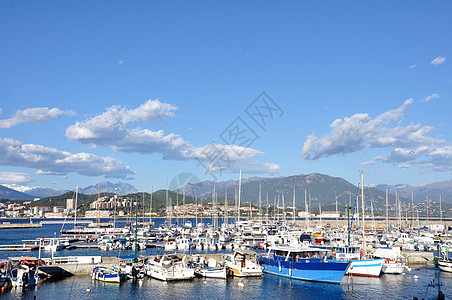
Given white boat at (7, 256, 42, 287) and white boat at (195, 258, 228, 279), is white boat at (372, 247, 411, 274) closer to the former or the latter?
white boat at (195, 258, 228, 279)

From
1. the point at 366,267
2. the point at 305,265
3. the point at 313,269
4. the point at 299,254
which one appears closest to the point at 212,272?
the point at 299,254

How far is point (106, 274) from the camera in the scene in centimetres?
4100

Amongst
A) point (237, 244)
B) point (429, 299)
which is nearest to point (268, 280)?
point (429, 299)

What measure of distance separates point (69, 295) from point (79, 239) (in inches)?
2647

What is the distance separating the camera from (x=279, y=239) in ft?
258

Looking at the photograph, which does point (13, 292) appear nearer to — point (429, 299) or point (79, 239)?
point (429, 299)

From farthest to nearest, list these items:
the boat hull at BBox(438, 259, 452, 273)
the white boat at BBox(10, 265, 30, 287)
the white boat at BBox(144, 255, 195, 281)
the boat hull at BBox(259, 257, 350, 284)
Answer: the boat hull at BBox(438, 259, 452, 273) → the white boat at BBox(144, 255, 195, 281) → the boat hull at BBox(259, 257, 350, 284) → the white boat at BBox(10, 265, 30, 287)

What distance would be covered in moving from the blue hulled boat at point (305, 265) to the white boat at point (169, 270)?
35.6ft

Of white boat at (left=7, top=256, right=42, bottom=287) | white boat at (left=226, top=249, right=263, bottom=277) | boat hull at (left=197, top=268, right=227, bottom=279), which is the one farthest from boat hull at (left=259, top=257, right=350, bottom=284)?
white boat at (left=7, top=256, right=42, bottom=287)

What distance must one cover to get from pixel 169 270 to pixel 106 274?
7.03m

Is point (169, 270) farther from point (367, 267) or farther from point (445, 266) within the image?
point (445, 266)

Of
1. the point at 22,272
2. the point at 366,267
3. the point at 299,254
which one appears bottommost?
the point at 366,267

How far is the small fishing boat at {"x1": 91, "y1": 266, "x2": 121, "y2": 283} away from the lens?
40.8 m

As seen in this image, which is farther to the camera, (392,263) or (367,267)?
(392,263)
